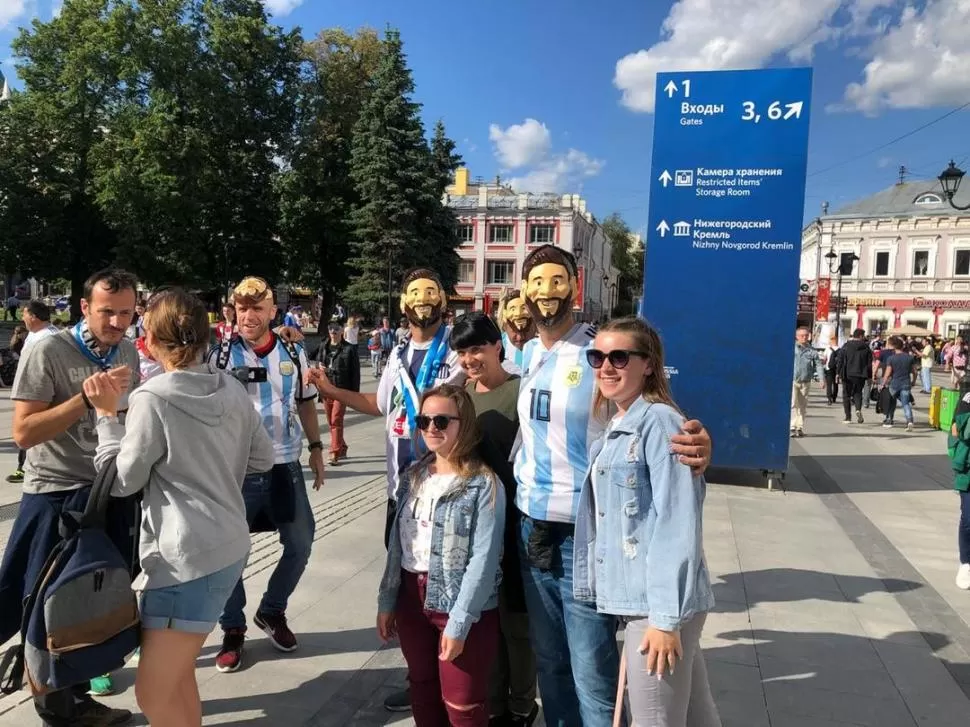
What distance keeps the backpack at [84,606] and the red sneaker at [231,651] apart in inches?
48.1

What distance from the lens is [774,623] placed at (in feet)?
13.8

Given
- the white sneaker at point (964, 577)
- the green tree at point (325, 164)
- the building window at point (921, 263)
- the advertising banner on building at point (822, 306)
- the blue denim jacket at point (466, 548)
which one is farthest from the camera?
the building window at point (921, 263)

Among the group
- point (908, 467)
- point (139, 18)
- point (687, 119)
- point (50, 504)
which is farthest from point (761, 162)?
point (139, 18)

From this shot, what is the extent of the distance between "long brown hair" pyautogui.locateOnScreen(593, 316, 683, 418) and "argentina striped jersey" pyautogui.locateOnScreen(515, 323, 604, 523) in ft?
0.92

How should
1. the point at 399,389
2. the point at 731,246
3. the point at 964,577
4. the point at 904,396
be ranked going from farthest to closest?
the point at 904,396 → the point at 731,246 → the point at 964,577 → the point at 399,389

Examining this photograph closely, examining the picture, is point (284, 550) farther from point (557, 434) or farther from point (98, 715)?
point (557, 434)

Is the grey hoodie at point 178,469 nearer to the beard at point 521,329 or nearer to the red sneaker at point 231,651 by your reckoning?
the red sneaker at point 231,651

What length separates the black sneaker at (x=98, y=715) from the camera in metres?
2.85

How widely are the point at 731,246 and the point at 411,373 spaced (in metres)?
5.00

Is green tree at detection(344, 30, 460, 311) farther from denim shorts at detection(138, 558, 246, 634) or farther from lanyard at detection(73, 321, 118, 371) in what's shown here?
denim shorts at detection(138, 558, 246, 634)

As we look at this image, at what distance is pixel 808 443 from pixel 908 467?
75.2 inches

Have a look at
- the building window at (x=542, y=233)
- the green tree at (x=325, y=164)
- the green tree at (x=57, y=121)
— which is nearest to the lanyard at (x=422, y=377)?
the green tree at (x=325, y=164)

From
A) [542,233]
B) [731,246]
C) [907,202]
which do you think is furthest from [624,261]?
[731,246]

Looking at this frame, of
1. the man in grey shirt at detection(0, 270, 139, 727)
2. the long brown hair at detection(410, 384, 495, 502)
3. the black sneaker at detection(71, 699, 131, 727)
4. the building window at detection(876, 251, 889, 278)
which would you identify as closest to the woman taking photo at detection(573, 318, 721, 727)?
the long brown hair at detection(410, 384, 495, 502)
